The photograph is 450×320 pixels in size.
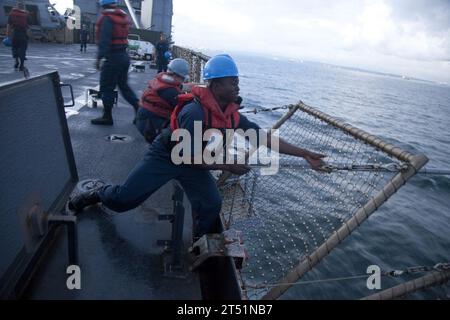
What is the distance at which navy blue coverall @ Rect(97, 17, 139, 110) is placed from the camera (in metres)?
5.65

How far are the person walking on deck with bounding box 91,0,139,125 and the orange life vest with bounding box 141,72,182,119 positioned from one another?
1587mm

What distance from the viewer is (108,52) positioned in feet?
19.0

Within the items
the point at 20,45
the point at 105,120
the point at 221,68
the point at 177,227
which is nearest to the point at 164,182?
the point at 177,227

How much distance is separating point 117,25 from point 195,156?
413 centimetres

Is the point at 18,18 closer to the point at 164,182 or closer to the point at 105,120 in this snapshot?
the point at 105,120

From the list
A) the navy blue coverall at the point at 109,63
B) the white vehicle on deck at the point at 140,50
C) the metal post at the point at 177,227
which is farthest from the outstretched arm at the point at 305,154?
the white vehicle on deck at the point at 140,50

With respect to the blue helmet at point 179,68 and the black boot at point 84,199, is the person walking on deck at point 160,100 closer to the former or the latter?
the blue helmet at point 179,68

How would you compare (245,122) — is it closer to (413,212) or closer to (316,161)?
(316,161)

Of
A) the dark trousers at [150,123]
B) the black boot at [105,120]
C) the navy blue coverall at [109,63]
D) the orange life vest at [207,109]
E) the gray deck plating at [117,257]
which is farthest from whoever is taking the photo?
the black boot at [105,120]

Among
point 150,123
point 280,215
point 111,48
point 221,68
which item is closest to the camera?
point 221,68

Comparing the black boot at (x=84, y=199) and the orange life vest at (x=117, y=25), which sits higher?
the orange life vest at (x=117, y=25)

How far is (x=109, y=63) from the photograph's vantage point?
589 centimetres

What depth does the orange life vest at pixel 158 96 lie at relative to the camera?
15.2 ft

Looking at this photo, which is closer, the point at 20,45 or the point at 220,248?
the point at 220,248
